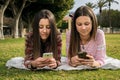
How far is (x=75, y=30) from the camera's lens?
668 centimetres

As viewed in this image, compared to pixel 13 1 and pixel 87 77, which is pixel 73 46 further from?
pixel 13 1

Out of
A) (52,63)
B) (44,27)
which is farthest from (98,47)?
(44,27)

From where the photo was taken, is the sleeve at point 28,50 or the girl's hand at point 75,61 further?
the sleeve at point 28,50

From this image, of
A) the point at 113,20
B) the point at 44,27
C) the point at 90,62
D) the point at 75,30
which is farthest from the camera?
the point at 113,20

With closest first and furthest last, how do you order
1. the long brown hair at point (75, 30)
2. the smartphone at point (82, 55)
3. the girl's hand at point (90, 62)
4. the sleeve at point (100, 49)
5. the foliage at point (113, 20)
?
1. the smartphone at point (82, 55)
2. the girl's hand at point (90, 62)
3. the long brown hair at point (75, 30)
4. the sleeve at point (100, 49)
5. the foliage at point (113, 20)

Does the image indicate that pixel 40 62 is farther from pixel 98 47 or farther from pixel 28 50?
pixel 98 47

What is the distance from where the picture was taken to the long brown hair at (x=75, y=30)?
21.3ft

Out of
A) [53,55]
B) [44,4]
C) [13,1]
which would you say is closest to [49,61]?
[53,55]

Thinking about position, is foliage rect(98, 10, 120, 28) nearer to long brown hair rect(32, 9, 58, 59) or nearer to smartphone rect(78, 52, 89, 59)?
long brown hair rect(32, 9, 58, 59)

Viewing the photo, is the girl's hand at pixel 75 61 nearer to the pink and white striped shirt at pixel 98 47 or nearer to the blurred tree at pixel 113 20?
the pink and white striped shirt at pixel 98 47

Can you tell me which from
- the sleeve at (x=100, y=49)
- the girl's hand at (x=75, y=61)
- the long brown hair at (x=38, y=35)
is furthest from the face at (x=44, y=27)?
the sleeve at (x=100, y=49)

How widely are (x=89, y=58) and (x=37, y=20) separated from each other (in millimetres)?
1242

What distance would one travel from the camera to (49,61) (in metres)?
6.45

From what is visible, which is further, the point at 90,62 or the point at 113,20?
the point at 113,20
